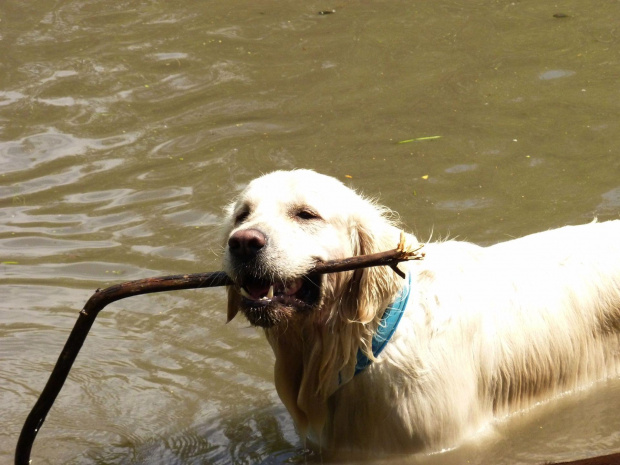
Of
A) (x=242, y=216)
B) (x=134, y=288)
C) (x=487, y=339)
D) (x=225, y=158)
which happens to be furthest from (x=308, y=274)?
(x=225, y=158)

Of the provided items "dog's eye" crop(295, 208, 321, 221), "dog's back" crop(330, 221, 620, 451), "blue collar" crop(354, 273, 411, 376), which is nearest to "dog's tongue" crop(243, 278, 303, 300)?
"dog's eye" crop(295, 208, 321, 221)

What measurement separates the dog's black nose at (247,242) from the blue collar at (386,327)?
83 cm

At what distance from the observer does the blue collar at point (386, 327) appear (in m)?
4.71

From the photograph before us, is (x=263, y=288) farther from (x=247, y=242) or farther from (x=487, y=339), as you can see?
(x=487, y=339)

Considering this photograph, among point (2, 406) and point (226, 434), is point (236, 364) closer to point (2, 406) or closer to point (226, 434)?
point (226, 434)

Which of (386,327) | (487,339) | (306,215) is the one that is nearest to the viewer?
(306,215)

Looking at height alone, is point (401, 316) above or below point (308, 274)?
below

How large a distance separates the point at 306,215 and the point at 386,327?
0.72 m

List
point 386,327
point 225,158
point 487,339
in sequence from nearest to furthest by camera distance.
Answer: point 386,327
point 487,339
point 225,158

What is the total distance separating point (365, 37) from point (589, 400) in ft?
21.3

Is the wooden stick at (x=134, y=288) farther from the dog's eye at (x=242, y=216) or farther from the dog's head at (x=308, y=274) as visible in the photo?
the dog's eye at (x=242, y=216)

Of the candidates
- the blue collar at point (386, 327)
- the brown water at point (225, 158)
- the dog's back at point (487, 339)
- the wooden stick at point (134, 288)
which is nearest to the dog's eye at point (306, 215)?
the wooden stick at point (134, 288)

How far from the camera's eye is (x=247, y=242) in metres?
4.27

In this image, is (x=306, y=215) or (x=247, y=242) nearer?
(x=247, y=242)
